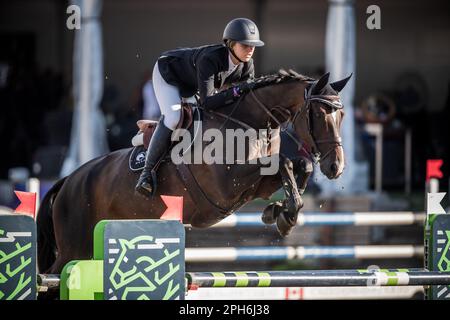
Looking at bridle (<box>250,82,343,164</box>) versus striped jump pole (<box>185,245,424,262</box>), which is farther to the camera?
striped jump pole (<box>185,245,424,262</box>)

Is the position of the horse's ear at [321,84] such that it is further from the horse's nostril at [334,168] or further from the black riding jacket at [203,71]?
the black riding jacket at [203,71]

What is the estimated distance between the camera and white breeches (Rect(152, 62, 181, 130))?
5.66 m

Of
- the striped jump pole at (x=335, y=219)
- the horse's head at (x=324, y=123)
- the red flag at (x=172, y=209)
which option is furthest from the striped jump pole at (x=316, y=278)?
the striped jump pole at (x=335, y=219)

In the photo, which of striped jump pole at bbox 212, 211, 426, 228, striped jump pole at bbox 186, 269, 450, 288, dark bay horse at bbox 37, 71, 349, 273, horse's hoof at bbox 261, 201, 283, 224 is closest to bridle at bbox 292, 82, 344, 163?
dark bay horse at bbox 37, 71, 349, 273

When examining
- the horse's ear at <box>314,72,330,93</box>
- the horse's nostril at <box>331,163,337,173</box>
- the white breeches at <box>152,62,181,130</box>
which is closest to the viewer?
the horse's nostril at <box>331,163,337,173</box>

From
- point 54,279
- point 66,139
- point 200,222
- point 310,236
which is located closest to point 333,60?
point 310,236

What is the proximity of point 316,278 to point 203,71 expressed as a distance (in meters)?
1.40

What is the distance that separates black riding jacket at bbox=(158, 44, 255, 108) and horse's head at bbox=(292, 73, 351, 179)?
520 millimetres

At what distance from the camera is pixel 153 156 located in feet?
18.7

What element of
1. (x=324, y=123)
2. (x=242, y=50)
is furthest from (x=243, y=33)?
(x=324, y=123)

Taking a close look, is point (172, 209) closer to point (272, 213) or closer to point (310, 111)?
→ point (272, 213)

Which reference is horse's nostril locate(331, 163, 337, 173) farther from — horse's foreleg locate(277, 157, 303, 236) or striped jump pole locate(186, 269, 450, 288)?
striped jump pole locate(186, 269, 450, 288)
